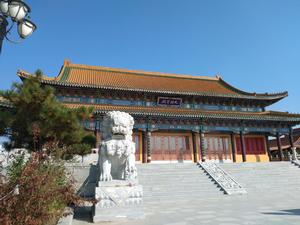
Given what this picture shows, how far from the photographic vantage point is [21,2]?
3654 mm

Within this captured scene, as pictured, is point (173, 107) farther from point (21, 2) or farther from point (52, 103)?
point (21, 2)

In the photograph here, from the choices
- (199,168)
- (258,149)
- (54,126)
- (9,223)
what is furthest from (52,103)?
(258,149)

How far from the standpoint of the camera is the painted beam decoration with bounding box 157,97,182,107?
18.0m

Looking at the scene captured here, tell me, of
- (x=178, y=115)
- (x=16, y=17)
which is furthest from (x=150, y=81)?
(x=16, y=17)

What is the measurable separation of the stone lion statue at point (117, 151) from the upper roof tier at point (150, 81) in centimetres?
985

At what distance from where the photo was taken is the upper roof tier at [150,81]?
1748cm

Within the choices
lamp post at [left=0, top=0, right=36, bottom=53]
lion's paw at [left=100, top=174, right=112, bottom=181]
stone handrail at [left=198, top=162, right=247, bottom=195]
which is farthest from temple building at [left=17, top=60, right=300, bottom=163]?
lamp post at [left=0, top=0, right=36, bottom=53]

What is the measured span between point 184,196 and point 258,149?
11.9m

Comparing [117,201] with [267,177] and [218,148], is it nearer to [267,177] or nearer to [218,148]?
[267,177]

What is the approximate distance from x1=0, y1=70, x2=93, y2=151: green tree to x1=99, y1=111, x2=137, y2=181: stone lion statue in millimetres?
2474

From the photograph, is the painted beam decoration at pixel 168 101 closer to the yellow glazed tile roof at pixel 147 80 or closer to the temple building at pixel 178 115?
the temple building at pixel 178 115

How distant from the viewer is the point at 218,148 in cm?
1836

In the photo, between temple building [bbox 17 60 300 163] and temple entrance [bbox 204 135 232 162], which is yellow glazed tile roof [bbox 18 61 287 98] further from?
temple entrance [bbox 204 135 232 162]

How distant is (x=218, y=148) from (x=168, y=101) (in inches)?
189
